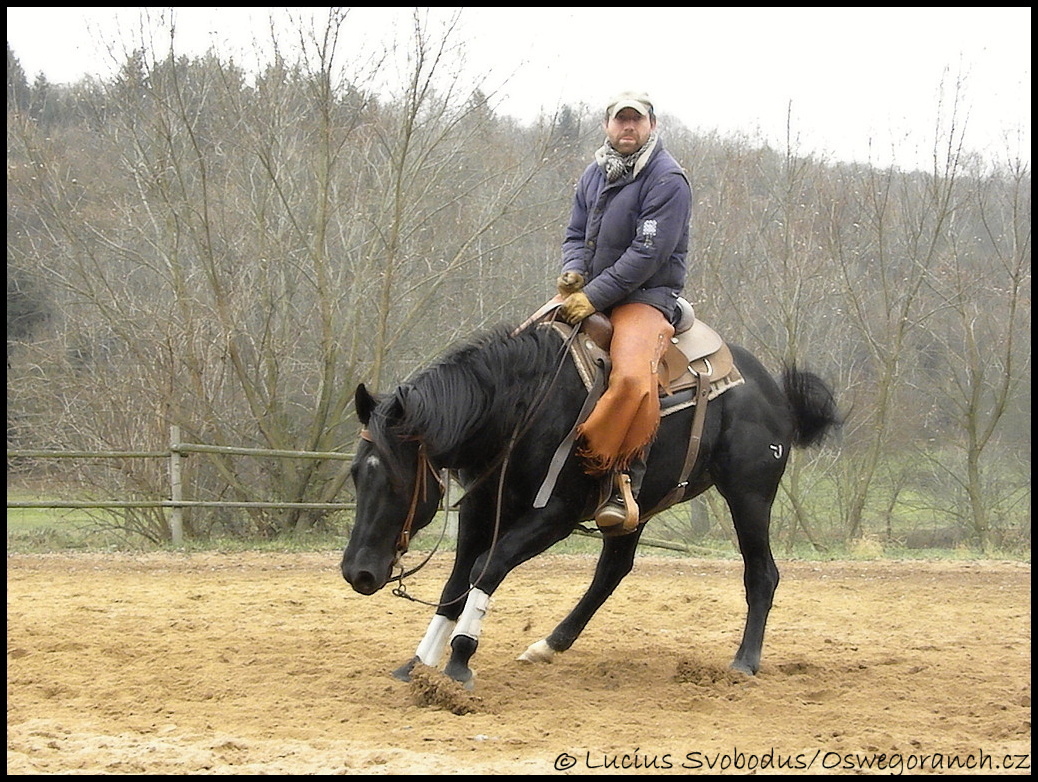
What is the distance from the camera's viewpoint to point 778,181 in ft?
63.0

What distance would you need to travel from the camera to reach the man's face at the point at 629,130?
228 inches

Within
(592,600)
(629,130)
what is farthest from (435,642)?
(629,130)

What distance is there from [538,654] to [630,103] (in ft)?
10.5

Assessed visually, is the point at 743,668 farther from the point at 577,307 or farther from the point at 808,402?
the point at 577,307

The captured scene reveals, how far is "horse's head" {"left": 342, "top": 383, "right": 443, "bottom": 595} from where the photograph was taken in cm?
491

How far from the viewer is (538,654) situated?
621 centimetres

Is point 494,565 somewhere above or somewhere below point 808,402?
below

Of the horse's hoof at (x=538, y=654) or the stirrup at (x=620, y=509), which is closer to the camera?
the stirrup at (x=620, y=509)

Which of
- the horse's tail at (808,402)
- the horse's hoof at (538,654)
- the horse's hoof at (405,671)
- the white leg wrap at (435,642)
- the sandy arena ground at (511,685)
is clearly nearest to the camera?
the sandy arena ground at (511,685)

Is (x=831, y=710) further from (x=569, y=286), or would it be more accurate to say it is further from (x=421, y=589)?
Answer: (x=421, y=589)

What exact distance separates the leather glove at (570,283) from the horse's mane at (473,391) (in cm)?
26

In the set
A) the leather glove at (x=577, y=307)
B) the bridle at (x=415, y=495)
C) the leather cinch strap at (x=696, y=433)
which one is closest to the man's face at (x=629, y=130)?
the leather glove at (x=577, y=307)

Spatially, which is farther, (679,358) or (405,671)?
(679,358)

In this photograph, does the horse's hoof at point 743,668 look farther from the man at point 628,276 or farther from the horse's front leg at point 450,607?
the horse's front leg at point 450,607
